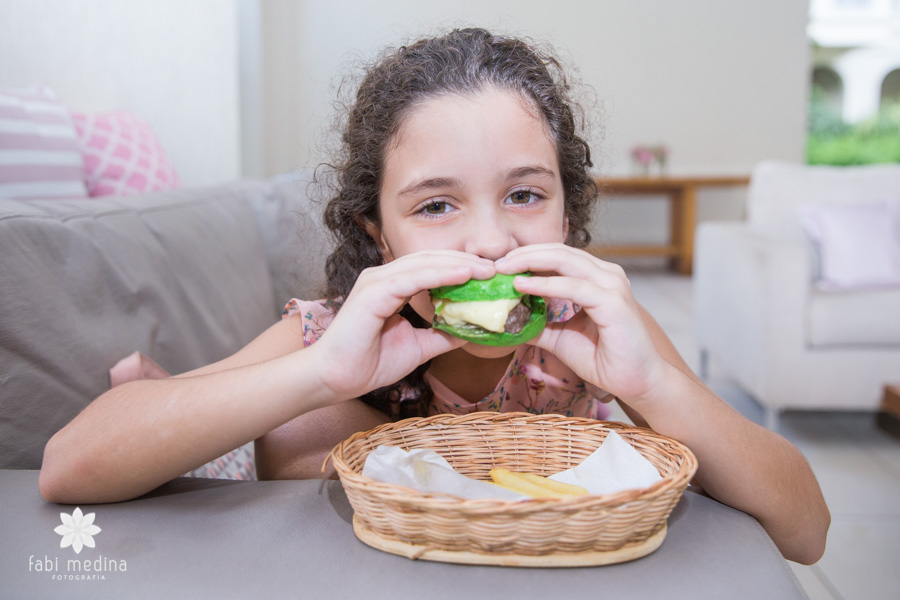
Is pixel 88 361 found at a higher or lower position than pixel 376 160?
lower

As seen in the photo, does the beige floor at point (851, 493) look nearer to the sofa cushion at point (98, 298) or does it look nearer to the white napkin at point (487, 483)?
the white napkin at point (487, 483)

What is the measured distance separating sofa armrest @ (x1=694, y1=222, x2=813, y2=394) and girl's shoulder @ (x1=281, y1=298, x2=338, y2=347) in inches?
87.8

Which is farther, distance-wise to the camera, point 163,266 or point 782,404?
point 782,404

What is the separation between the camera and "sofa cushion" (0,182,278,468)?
3.34ft

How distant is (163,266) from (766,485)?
Answer: 3.92 feet

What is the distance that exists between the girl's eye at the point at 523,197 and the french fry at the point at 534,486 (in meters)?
0.41

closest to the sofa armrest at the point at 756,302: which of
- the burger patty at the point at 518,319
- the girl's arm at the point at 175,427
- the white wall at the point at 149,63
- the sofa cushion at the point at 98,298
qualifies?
the sofa cushion at the point at 98,298

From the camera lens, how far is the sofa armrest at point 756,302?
2.88 m

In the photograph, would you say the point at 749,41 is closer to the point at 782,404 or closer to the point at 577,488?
the point at 782,404

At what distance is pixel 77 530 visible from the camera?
77cm

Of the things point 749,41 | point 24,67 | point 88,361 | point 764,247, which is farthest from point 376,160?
point 749,41

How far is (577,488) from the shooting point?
2.81 feet

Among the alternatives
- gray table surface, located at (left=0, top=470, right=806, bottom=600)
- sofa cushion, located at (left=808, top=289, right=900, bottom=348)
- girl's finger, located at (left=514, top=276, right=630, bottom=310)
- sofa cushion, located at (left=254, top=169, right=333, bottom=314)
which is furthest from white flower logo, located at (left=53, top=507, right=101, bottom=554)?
sofa cushion, located at (left=808, top=289, right=900, bottom=348)

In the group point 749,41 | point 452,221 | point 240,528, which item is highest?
point 749,41
